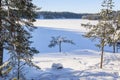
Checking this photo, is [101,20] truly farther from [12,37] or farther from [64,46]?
[64,46]

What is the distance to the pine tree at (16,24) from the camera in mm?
21328

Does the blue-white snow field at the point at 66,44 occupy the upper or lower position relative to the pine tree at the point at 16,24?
lower

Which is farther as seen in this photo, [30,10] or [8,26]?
[30,10]

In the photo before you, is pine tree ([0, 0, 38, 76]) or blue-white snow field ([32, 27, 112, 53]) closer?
pine tree ([0, 0, 38, 76])

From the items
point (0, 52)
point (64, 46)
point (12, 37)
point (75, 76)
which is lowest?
point (64, 46)

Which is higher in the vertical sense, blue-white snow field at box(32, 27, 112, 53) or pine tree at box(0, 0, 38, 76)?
pine tree at box(0, 0, 38, 76)

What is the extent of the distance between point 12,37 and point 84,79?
928 centimetres

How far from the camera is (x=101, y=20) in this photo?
39250 mm

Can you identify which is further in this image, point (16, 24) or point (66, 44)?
A: point (66, 44)

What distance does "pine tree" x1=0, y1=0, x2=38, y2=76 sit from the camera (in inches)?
840

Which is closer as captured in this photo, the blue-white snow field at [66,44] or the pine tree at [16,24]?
the pine tree at [16,24]

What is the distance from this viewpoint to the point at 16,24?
22641 millimetres

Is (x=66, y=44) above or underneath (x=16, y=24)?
underneath

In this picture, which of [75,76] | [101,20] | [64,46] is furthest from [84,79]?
[64,46]
